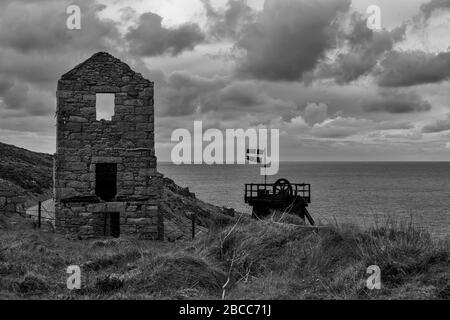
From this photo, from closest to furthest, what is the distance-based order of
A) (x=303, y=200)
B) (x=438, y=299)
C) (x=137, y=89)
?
(x=438, y=299) → (x=137, y=89) → (x=303, y=200)

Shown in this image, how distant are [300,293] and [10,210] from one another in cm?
1485

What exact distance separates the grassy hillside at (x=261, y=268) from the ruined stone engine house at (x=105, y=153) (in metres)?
6.27

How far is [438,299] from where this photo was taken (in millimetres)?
6488

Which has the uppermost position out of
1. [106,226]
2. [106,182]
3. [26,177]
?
[106,182]

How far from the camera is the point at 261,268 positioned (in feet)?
27.9

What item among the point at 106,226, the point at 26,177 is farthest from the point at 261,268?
the point at 26,177

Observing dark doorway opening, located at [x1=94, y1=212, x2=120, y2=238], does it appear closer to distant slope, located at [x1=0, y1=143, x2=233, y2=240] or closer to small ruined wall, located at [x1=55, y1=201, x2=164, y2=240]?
small ruined wall, located at [x1=55, y1=201, x2=164, y2=240]

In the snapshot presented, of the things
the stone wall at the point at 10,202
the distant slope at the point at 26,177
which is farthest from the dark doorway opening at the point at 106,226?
the distant slope at the point at 26,177

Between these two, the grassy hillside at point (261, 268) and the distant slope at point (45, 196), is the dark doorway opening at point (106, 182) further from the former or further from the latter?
the grassy hillside at point (261, 268)

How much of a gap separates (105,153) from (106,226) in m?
2.49

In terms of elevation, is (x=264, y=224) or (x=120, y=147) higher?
(x=120, y=147)

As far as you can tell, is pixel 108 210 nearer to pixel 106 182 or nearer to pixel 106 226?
pixel 106 226
